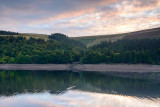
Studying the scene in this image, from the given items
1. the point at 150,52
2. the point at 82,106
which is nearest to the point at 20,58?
the point at 150,52

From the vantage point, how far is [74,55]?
97062 millimetres

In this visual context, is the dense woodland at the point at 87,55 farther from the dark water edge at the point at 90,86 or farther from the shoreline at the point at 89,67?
the dark water edge at the point at 90,86

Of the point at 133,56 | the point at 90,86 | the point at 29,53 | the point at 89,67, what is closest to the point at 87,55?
the point at 89,67

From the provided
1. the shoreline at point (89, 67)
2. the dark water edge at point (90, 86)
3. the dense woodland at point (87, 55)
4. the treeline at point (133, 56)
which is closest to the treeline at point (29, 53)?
the dense woodland at point (87, 55)

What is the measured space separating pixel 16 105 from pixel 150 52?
64.7 meters

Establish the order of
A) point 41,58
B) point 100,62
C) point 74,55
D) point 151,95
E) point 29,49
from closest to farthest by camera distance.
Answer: point 151,95, point 100,62, point 41,58, point 74,55, point 29,49

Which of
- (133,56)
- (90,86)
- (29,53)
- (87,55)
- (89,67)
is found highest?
(29,53)

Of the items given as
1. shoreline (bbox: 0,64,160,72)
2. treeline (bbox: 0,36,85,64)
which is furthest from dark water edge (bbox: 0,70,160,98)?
treeline (bbox: 0,36,85,64)

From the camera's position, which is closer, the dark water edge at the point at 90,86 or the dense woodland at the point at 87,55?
the dark water edge at the point at 90,86

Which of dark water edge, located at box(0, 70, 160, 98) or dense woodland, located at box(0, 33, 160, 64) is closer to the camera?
dark water edge, located at box(0, 70, 160, 98)

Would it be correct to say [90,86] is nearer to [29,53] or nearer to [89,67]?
[89,67]

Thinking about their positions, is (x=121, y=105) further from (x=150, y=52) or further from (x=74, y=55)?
(x=74, y=55)

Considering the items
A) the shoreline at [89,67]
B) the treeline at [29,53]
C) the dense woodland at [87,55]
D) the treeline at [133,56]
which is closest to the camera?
the shoreline at [89,67]

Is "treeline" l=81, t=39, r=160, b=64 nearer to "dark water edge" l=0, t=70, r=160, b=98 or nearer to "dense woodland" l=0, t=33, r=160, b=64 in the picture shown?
"dense woodland" l=0, t=33, r=160, b=64
